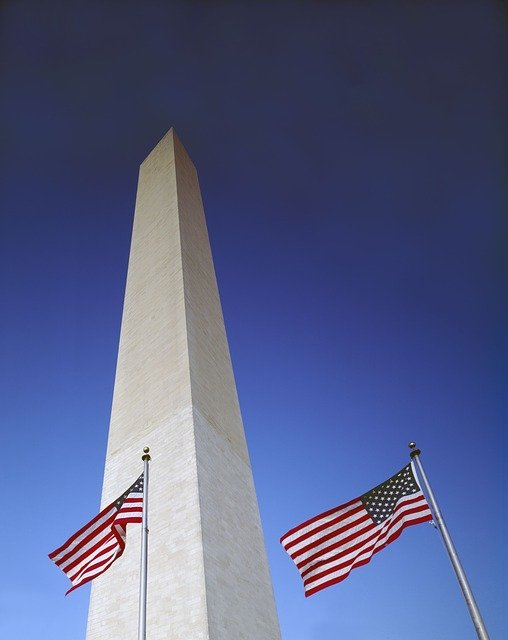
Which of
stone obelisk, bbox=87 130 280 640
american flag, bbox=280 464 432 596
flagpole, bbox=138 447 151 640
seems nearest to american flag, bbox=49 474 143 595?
flagpole, bbox=138 447 151 640

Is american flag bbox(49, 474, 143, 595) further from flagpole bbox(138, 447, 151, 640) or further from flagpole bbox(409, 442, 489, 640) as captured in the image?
flagpole bbox(409, 442, 489, 640)

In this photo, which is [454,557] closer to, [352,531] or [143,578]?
[352,531]

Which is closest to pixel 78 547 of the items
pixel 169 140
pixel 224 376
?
pixel 224 376

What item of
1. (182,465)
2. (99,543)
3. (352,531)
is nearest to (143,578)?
(99,543)

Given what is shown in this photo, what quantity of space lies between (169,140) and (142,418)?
16.8 meters

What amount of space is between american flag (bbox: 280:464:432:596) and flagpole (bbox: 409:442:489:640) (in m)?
0.15

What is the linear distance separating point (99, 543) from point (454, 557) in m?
5.24

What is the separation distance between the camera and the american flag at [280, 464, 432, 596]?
7133 mm

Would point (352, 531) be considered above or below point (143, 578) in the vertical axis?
above

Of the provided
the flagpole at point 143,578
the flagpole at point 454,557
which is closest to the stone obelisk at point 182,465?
the flagpole at point 143,578

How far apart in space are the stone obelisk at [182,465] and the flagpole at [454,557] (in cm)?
421

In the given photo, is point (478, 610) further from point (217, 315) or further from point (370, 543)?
point (217, 315)

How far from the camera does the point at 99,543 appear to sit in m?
8.11

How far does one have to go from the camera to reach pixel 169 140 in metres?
25.5
